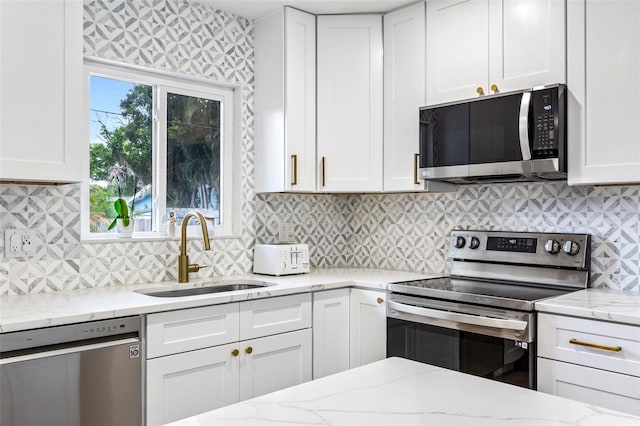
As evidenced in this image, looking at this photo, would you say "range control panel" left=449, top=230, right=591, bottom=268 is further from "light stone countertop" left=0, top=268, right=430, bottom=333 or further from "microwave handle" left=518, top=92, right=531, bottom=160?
"microwave handle" left=518, top=92, right=531, bottom=160

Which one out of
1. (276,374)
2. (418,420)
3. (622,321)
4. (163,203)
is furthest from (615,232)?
(163,203)

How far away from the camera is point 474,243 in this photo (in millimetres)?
2939

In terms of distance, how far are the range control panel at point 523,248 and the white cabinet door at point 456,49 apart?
0.78 meters

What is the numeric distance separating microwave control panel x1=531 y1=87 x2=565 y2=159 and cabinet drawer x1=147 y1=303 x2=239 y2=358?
1551 millimetres

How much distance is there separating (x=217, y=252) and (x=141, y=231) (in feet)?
1.46

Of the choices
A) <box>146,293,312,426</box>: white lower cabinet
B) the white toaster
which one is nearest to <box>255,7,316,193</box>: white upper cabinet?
the white toaster

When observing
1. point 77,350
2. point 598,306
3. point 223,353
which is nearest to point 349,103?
point 223,353

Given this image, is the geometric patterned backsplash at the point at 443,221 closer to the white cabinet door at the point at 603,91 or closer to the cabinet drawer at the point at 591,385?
the white cabinet door at the point at 603,91

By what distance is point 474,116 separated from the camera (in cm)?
260

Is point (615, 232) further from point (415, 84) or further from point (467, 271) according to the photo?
point (415, 84)

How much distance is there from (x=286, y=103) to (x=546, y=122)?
55.0 inches

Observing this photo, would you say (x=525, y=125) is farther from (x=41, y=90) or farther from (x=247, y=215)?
(x=41, y=90)

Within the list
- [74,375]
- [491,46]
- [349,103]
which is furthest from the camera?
[349,103]

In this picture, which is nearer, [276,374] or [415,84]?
[276,374]
